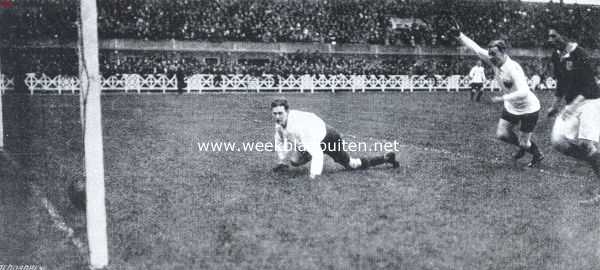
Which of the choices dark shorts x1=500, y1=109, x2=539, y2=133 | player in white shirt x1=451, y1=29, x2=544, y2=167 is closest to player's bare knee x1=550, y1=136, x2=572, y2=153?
player in white shirt x1=451, y1=29, x2=544, y2=167

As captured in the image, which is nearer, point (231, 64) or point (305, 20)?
point (231, 64)

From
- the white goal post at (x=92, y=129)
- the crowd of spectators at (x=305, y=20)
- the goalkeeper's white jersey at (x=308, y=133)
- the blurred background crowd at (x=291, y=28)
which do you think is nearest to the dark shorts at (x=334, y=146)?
the goalkeeper's white jersey at (x=308, y=133)

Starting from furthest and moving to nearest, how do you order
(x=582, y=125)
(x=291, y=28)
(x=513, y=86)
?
(x=291, y=28) < (x=513, y=86) < (x=582, y=125)

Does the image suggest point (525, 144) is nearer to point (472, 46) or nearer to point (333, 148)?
point (472, 46)

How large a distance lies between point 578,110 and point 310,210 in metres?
3.85

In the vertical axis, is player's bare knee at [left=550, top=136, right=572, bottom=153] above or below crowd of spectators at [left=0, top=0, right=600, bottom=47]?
above

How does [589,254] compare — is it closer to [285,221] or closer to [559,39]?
[285,221]

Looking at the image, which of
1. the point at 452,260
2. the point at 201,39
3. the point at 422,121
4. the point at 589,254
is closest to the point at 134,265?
the point at 452,260

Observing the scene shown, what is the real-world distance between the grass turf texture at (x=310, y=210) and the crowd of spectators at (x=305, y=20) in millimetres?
24283

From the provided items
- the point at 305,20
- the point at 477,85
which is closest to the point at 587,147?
the point at 477,85

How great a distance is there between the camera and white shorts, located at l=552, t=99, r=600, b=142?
7680 millimetres

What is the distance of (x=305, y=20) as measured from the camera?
4031 centimetres

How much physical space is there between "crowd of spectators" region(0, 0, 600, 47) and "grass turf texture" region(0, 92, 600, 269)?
79.7 ft

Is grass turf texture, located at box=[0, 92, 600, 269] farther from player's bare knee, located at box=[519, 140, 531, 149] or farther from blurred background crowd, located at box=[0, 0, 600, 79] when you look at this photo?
blurred background crowd, located at box=[0, 0, 600, 79]
